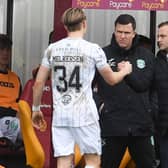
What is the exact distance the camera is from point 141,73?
5305 mm

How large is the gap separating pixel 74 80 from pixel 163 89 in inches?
40.8

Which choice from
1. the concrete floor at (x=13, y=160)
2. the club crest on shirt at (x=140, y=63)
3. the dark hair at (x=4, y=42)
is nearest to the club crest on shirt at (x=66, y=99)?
the club crest on shirt at (x=140, y=63)

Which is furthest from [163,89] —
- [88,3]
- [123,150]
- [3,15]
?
[3,15]

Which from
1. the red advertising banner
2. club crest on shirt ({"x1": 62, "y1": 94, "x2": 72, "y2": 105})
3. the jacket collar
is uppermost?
the red advertising banner

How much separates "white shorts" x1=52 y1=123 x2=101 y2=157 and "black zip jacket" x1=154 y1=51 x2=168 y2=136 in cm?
88

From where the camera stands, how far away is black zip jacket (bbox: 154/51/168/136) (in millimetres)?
5316

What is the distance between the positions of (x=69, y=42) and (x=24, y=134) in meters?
1.73

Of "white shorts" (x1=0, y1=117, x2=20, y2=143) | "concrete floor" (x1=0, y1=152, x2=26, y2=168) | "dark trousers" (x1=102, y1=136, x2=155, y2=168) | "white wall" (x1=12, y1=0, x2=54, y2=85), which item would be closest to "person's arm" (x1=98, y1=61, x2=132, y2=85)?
"dark trousers" (x1=102, y1=136, x2=155, y2=168)

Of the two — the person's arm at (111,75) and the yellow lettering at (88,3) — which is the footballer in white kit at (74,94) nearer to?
the person's arm at (111,75)

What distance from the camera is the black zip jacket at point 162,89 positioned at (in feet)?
17.4

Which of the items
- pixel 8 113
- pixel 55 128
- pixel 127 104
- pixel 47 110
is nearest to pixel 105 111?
pixel 127 104

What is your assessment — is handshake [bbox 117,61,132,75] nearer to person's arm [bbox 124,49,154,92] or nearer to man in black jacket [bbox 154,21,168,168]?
person's arm [bbox 124,49,154,92]

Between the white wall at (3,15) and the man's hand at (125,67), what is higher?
the white wall at (3,15)

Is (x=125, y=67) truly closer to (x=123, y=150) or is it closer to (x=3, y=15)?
(x=123, y=150)
